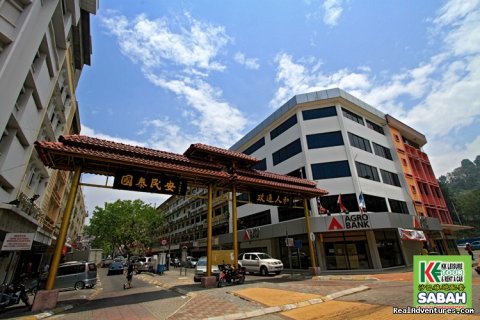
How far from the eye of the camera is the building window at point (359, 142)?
2647 centimetres

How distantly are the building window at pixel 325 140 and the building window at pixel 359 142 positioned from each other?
1400 millimetres

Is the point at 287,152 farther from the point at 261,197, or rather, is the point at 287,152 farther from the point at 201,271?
the point at 201,271

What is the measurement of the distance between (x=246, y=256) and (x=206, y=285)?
9657 millimetres

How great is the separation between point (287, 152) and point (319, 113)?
575 cm

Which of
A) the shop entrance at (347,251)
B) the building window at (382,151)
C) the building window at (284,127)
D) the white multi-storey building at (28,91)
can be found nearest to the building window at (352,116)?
the building window at (382,151)

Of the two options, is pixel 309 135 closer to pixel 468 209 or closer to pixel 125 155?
pixel 125 155

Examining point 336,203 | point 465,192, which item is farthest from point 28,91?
point 465,192

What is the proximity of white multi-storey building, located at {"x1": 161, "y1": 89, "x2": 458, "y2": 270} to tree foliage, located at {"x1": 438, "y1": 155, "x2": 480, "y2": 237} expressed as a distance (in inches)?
1550

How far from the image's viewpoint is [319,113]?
27.8 meters

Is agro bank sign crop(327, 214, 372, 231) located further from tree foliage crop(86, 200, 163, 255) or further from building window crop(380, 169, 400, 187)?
tree foliage crop(86, 200, 163, 255)

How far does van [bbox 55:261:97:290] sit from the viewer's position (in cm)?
1693

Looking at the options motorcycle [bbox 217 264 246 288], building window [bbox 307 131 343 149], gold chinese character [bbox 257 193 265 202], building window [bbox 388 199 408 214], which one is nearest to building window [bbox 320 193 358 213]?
building window [bbox 307 131 343 149]

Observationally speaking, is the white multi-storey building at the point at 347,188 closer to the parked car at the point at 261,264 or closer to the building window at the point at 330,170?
the building window at the point at 330,170

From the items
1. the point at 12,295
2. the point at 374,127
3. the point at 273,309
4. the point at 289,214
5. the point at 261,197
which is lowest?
the point at 273,309
